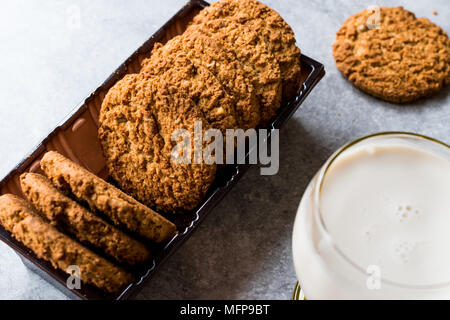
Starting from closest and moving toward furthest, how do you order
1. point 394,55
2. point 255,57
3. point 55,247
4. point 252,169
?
point 55,247 → point 255,57 → point 252,169 → point 394,55

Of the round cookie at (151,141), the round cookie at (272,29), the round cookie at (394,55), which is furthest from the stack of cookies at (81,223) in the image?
the round cookie at (394,55)

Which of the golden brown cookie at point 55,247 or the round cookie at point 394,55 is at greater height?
the golden brown cookie at point 55,247

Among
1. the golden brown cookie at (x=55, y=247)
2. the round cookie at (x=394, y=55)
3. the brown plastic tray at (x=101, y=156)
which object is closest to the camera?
the golden brown cookie at (x=55, y=247)

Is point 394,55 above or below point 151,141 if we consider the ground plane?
below

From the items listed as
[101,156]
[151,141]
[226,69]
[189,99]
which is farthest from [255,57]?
[101,156]

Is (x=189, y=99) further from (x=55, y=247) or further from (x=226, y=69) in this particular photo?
(x=55, y=247)

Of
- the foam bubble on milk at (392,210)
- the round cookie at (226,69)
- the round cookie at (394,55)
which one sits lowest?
the round cookie at (394,55)

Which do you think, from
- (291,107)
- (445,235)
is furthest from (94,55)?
(445,235)

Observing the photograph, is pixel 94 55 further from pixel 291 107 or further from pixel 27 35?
A: pixel 291 107

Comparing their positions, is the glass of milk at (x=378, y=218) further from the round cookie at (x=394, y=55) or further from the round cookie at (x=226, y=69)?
the round cookie at (x=394, y=55)
